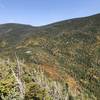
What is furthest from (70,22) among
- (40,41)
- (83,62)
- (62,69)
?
(62,69)

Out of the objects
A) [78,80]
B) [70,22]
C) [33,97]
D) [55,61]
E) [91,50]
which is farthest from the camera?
[70,22]

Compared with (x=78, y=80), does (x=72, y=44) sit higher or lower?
higher

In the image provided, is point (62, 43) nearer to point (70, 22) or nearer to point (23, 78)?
point (70, 22)

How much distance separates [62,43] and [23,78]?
145ft

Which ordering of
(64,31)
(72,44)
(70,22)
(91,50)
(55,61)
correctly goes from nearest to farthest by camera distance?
1. (55,61)
2. (91,50)
3. (72,44)
4. (64,31)
5. (70,22)

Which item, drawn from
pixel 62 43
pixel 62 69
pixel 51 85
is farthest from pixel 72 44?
pixel 51 85

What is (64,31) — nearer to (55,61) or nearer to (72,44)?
(72,44)

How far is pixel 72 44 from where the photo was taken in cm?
8475

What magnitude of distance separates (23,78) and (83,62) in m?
32.1

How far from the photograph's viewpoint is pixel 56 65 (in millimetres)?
67562

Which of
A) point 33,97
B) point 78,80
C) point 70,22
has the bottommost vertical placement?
point 78,80

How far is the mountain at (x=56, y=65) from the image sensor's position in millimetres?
39659

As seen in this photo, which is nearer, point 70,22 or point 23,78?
point 23,78

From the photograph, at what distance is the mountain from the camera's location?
3966 cm
